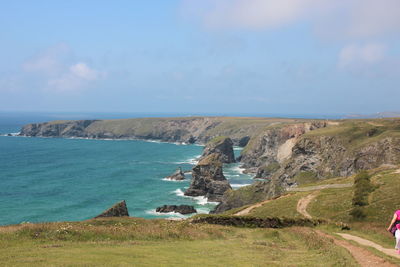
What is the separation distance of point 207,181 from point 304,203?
183 feet

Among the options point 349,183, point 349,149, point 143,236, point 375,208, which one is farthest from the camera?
point 349,149

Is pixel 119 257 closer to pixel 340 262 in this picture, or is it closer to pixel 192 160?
pixel 340 262

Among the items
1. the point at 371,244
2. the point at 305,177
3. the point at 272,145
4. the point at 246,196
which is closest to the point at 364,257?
the point at 371,244

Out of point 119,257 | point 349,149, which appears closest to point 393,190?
point 119,257

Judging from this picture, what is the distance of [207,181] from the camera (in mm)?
109938

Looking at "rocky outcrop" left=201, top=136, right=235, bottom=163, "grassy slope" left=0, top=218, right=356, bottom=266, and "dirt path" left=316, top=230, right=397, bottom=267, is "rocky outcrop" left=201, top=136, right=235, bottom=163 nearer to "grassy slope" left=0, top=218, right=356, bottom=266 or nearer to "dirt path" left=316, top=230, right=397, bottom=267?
"grassy slope" left=0, top=218, right=356, bottom=266

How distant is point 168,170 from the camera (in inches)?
5886

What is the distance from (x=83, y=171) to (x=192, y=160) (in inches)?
2200

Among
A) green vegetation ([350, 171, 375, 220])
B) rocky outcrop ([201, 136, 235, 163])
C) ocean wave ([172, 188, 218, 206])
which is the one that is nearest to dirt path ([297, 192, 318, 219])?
green vegetation ([350, 171, 375, 220])

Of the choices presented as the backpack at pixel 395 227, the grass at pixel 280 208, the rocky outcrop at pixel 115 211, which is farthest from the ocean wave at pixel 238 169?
the backpack at pixel 395 227

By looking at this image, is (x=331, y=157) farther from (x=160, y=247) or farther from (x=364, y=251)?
(x=160, y=247)

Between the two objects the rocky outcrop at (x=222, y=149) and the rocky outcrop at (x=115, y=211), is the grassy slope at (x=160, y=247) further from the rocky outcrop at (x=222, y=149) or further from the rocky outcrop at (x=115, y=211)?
the rocky outcrop at (x=222, y=149)

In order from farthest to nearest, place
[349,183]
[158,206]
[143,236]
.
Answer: [158,206], [349,183], [143,236]

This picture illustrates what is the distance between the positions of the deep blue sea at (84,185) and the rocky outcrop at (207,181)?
4685 mm
